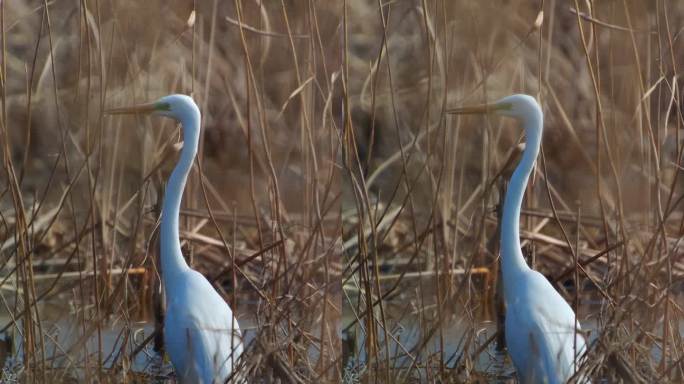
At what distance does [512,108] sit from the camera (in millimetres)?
2768

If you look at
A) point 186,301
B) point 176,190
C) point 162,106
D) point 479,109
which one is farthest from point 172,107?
point 479,109

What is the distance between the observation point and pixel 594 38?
9.64ft

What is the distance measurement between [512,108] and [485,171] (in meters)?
0.29

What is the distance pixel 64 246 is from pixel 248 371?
76cm

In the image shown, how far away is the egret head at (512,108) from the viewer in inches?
107

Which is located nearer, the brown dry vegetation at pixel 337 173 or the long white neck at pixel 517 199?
the long white neck at pixel 517 199

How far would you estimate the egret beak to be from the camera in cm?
279

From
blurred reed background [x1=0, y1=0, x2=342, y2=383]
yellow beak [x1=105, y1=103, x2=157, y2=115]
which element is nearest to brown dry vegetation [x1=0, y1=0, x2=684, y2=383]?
blurred reed background [x1=0, y1=0, x2=342, y2=383]

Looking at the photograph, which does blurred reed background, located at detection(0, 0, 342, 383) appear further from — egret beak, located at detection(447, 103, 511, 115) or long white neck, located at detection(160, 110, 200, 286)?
egret beak, located at detection(447, 103, 511, 115)

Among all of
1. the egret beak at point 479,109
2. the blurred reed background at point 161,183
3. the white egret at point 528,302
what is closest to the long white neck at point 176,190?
the blurred reed background at point 161,183

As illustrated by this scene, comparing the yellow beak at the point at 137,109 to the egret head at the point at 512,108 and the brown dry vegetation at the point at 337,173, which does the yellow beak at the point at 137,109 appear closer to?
the brown dry vegetation at the point at 337,173

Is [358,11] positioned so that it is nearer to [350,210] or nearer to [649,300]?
[350,210]

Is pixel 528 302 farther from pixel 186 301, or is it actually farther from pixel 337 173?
pixel 186 301

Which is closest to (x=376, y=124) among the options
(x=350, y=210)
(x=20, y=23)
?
(x=350, y=210)
